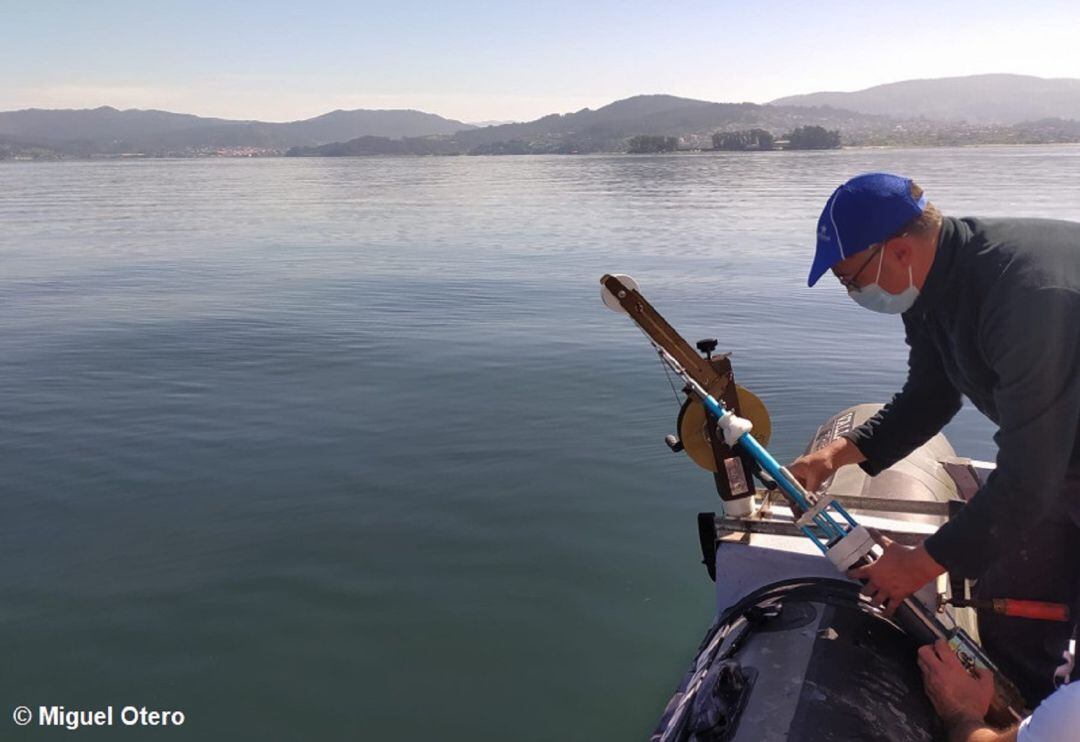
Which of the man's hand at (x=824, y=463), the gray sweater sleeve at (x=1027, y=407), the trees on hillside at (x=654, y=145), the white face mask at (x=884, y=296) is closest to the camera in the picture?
the gray sweater sleeve at (x=1027, y=407)

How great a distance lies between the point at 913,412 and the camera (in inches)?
149

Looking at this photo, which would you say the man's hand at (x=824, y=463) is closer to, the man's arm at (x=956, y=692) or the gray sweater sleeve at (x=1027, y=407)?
the man's arm at (x=956, y=692)

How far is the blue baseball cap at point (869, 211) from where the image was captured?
2.83 m

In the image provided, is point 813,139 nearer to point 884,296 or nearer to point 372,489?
point 372,489

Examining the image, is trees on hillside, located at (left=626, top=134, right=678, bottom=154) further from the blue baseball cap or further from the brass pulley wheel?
the blue baseball cap

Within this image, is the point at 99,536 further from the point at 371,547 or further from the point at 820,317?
the point at 820,317

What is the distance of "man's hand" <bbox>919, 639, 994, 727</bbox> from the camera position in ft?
9.76

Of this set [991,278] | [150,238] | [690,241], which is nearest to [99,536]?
[991,278]

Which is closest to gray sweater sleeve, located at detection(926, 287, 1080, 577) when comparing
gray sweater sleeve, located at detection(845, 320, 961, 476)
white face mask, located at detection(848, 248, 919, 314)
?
white face mask, located at detection(848, 248, 919, 314)

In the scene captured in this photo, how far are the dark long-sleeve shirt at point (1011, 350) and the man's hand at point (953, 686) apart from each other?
0.42m

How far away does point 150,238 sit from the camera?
2708 cm

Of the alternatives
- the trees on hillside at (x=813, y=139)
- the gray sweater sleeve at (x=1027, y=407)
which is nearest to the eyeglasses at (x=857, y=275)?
the gray sweater sleeve at (x=1027, y=407)

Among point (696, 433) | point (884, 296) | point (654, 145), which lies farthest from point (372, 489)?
point (654, 145)

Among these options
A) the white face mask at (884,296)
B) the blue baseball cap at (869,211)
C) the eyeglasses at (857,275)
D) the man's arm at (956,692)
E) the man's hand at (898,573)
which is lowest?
the man's arm at (956,692)
